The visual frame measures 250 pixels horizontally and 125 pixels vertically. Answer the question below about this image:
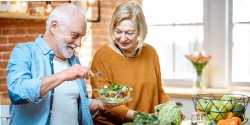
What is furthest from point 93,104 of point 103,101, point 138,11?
point 138,11

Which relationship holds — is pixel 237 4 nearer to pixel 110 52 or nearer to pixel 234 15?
pixel 234 15

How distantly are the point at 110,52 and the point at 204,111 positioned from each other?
697 mm

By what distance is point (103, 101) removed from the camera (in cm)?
222

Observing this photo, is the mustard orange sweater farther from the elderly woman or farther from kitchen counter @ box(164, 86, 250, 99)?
kitchen counter @ box(164, 86, 250, 99)

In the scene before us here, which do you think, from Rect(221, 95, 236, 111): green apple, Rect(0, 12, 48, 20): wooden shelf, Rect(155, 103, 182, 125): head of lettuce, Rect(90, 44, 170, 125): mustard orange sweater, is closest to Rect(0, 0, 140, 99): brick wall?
Rect(0, 12, 48, 20): wooden shelf

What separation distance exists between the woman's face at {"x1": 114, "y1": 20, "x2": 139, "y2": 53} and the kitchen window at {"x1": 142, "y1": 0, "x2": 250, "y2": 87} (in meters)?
2.15

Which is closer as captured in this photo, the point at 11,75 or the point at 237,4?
the point at 11,75

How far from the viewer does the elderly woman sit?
2.49 metres

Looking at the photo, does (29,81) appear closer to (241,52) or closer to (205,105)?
(205,105)

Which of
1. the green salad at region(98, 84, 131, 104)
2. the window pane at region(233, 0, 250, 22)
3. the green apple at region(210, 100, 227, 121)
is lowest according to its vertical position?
the green apple at region(210, 100, 227, 121)

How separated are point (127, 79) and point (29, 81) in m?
0.73

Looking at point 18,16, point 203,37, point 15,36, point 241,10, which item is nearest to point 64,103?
point 18,16

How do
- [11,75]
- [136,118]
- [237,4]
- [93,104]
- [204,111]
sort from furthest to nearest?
[237,4]
[93,104]
[204,111]
[11,75]
[136,118]

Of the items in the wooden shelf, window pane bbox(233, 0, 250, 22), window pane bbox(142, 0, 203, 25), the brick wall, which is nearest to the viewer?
the wooden shelf
